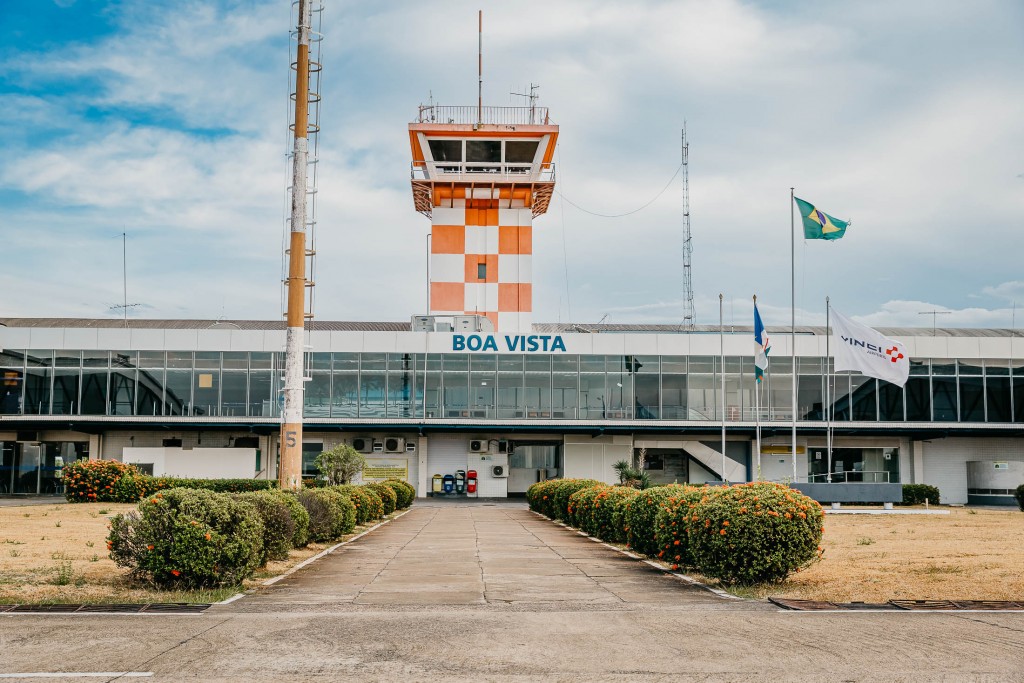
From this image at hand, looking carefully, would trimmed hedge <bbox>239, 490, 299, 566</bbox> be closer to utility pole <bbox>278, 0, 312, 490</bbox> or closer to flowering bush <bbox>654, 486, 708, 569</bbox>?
flowering bush <bbox>654, 486, 708, 569</bbox>

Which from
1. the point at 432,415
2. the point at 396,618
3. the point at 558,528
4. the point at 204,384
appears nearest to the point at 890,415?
the point at 432,415

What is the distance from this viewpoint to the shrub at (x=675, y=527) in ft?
→ 45.9

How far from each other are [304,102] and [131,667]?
1807 cm

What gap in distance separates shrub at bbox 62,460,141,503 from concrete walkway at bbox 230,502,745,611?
1690 cm

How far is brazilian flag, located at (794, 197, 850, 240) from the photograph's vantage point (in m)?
29.1

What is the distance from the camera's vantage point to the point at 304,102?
23359 mm

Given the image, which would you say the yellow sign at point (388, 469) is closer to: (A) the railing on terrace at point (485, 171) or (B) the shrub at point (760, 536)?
(A) the railing on terrace at point (485, 171)

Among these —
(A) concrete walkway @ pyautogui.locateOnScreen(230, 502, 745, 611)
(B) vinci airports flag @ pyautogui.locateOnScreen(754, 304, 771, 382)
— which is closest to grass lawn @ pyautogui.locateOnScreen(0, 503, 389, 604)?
(A) concrete walkway @ pyautogui.locateOnScreen(230, 502, 745, 611)

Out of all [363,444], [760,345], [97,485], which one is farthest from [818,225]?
[97,485]

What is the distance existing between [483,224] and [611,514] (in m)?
28.1

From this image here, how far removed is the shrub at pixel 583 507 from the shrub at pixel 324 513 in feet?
17.6

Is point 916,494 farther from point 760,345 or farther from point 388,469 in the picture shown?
point 388,469

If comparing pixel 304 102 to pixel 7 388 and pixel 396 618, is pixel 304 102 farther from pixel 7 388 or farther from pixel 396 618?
pixel 7 388

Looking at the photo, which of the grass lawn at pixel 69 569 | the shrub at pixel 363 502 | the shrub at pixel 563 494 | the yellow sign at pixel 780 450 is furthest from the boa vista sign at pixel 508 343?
the grass lawn at pixel 69 569
